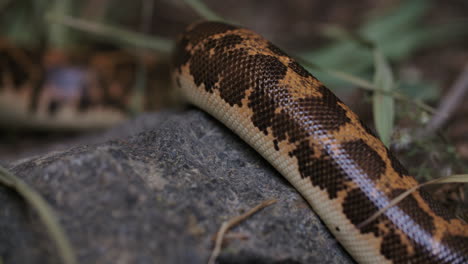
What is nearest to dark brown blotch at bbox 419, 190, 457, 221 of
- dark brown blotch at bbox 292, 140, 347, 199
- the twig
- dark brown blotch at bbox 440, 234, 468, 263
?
dark brown blotch at bbox 440, 234, 468, 263

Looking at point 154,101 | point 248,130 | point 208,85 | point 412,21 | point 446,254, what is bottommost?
point 154,101

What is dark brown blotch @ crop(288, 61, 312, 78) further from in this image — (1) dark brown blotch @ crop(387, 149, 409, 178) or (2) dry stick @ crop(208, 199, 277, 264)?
(2) dry stick @ crop(208, 199, 277, 264)

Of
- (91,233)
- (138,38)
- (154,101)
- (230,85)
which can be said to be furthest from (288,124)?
(154,101)

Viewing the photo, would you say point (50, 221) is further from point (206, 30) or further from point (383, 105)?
point (383, 105)

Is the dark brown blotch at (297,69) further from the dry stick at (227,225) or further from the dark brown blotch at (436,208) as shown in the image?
the dark brown blotch at (436,208)

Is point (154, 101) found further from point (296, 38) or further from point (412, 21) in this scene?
point (412, 21)

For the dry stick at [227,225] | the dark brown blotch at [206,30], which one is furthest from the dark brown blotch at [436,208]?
the dark brown blotch at [206,30]
